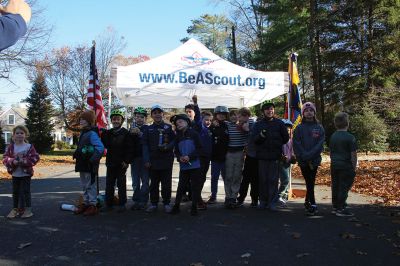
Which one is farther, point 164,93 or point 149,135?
point 164,93

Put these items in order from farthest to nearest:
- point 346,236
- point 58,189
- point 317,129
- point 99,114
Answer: point 58,189 < point 99,114 < point 317,129 < point 346,236

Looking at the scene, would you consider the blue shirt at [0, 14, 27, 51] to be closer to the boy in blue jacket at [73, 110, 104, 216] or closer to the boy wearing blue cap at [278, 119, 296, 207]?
the boy in blue jacket at [73, 110, 104, 216]

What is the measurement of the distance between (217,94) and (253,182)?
21.7 feet

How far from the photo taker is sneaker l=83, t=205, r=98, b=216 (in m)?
6.87

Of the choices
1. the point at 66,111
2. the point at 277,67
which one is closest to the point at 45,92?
the point at 66,111

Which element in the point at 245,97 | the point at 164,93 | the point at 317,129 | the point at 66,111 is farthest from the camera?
the point at 66,111

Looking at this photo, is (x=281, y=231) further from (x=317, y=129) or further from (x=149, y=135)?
(x=149, y=135)

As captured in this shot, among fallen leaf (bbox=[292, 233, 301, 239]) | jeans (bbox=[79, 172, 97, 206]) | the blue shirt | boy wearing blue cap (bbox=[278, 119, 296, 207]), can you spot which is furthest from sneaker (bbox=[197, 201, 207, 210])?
the blue shirt

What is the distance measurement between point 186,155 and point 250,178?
1475 millimetres

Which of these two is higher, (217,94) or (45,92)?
(45,92)

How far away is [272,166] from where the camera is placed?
7.35 meters

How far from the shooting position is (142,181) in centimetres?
755

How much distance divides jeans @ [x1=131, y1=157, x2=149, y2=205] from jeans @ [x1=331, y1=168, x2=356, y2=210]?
3.27 metres

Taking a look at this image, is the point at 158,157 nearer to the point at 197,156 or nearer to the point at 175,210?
the point at 197,156
